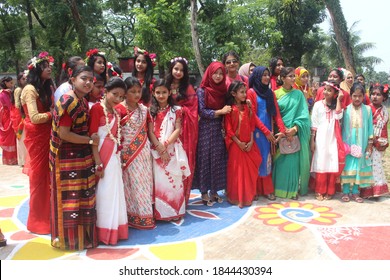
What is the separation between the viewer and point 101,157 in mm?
3230

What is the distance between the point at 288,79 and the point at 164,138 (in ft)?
6.12

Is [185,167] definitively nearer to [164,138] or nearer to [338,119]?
[164,138]

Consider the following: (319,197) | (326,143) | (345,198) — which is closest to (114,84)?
(326,143)

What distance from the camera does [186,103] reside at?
4.16 metres

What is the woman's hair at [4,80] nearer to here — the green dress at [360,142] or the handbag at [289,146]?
the handbag at [289,146]

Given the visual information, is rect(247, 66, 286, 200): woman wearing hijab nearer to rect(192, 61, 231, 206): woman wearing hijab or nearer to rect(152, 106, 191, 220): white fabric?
rect(192, 61, 231, 206): woman wearing hijab

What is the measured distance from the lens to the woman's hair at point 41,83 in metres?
3.55

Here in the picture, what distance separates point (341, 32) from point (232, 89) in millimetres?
9527

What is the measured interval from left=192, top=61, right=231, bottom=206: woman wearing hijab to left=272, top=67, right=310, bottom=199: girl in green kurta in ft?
2.77

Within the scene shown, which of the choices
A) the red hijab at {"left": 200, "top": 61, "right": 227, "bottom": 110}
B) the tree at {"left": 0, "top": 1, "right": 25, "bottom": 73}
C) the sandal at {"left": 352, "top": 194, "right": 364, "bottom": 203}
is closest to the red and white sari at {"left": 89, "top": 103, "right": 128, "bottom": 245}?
the red hijab at {"left": 200, "top": 61, "right": 227, "bottom": 110}

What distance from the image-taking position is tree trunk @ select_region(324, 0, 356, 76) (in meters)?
11.9

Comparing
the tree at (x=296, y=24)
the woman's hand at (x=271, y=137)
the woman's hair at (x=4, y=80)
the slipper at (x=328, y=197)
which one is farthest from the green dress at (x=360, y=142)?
the tree at (x=296, y=24)

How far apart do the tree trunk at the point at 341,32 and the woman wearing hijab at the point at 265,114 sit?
8.66 metres

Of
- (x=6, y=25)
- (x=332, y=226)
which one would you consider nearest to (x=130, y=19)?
(x=6, y=25)
